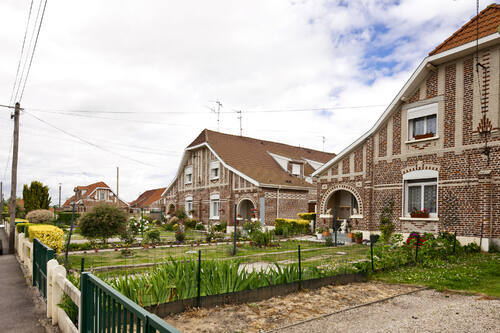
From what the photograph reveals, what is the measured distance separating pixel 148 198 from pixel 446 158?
5230 cm

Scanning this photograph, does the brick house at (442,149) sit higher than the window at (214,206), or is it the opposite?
the brick house at (442,149)

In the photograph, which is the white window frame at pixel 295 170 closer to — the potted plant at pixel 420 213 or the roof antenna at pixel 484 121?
the potted plant at pixel 420 213

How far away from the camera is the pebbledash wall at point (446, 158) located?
44.1 feet

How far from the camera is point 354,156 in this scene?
18.6 m

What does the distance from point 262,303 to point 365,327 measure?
205 centimetres

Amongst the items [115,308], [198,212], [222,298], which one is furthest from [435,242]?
[198,212]

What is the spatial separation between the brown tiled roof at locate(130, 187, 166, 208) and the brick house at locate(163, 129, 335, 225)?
71.1 ft

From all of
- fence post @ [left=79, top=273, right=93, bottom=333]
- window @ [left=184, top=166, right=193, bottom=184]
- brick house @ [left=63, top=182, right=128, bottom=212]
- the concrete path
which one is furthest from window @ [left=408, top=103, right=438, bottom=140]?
brick house @ [left=63, top=182, right=128, bottom=212]

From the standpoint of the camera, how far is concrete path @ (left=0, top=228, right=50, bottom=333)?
5820 millimetres

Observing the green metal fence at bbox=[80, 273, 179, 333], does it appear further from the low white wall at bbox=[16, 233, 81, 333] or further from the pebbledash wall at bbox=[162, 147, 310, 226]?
the pebbledash wall at bbox=[162, 147, 310, 226]

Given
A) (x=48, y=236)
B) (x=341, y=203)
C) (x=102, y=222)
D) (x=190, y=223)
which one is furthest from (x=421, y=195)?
(x=190, y=223)

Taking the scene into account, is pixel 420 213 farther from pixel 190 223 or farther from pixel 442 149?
pixel 190 223

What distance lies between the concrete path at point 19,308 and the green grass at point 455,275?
7.58 meters

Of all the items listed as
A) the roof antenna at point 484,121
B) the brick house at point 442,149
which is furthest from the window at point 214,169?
the roof antenna at point 484,121
